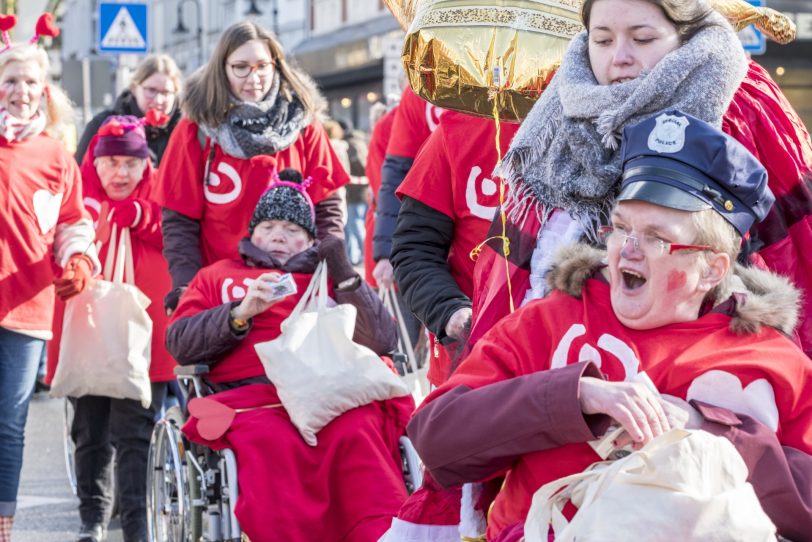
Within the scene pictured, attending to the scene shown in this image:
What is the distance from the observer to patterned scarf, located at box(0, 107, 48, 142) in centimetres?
605

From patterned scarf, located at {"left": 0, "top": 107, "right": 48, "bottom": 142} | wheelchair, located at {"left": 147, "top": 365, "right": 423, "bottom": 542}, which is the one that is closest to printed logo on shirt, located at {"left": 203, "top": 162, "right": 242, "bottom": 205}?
patterned scarf, located at {"left": 0, "top": 107, "right": 48, "bottom": 142}

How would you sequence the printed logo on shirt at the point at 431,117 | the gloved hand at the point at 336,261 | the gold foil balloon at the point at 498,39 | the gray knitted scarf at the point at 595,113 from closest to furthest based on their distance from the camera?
the gray knitted scarf at the point at 595,113 → the gold foil balloon at the point at 498,39 → the gloved hand at the point at 336,261 → the printed logo on shirt at the point at 431,117

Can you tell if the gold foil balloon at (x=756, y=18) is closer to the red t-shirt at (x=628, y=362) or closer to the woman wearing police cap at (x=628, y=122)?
the woman wearing police cap at (x=628, y=122)

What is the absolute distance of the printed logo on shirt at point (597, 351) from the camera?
9.82 ft

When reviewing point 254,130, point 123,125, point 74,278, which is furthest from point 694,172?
point 123,125

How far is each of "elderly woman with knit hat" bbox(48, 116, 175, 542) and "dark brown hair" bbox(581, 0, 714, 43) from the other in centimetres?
380

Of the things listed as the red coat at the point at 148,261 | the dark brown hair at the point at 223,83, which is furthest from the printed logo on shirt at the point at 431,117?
the red coat at the point at 148,261

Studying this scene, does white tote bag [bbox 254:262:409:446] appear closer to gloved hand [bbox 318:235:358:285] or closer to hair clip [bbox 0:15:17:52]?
gloved hand [bbox 318:235:358:285]

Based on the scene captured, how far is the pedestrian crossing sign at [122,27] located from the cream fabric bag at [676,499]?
46.1 feet

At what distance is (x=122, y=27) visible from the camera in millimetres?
16219

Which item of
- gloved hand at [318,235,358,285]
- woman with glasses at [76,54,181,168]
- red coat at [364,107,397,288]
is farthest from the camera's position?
red coat at [364,107,397,288]

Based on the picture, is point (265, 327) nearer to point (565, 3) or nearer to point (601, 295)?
point (565, 3)

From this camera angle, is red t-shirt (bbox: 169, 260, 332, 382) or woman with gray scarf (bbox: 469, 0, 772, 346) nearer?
woman with gray scarf (bbox: 469, 0, 772, 346)

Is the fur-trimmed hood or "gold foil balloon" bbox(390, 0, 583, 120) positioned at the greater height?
"gold foil balloon" bbox(390, 0, 583, 120)
